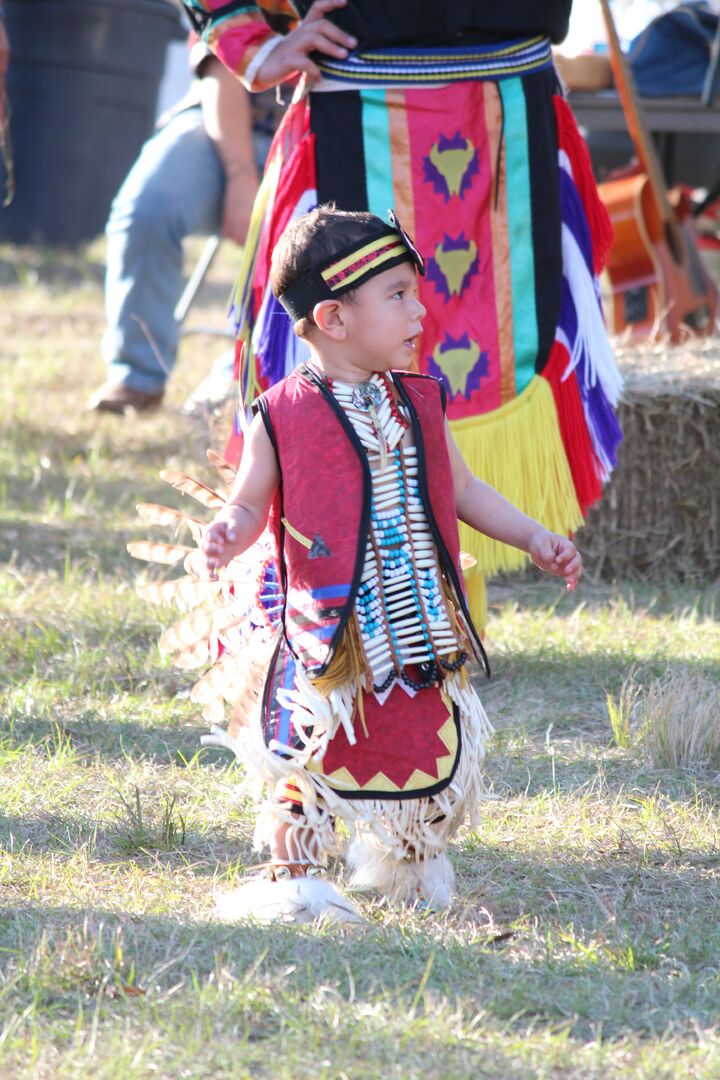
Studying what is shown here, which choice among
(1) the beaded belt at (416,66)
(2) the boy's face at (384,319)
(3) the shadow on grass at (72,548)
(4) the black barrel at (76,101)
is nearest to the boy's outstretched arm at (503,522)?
(2) the boy's face at (384,319)

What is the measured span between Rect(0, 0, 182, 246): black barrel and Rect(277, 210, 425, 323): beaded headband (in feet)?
22.6

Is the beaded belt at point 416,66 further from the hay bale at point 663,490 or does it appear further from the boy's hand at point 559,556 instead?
the hay bale at point 663,490

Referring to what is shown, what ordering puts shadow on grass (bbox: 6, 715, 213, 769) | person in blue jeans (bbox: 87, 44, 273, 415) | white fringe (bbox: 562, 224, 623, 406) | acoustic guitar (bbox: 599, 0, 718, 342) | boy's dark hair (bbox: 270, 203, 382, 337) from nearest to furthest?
1. boy's dark hair (bbox: 270, 203, 382, 337)
2. shadow on grass (bbox: 6, 715, 213, 769)
3. white fringe (bbox: 562, 224, 623, 406)
4. person in blue jeans (bbox: 87, 44, 273, 415)
5. acoustic guitar (bbox: 599, 0, 718, 342)

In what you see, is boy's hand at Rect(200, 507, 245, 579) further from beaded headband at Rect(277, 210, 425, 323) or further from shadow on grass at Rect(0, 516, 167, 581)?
shadow on grass at Rect(0, 516, 167, 581)

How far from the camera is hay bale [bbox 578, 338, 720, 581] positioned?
3.53 metres

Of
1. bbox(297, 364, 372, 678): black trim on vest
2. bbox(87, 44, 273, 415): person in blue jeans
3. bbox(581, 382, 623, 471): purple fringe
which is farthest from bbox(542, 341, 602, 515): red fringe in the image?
bbox(87, 44, 273, 415): person in blue jeans

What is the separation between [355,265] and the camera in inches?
73.0

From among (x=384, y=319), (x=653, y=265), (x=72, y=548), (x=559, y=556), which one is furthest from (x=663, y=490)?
(x=384, y=319)

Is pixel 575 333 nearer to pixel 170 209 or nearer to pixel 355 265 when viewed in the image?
pixel 355 265

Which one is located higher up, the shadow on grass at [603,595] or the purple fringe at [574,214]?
the purple fringe at [574,214]

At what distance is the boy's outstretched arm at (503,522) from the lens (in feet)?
6.25

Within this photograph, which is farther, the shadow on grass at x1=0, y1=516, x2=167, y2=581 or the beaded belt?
the shadow on grass at x1=0, y1=516, x2=167, y2=581

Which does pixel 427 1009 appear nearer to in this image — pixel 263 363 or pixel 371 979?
pixel 371 979

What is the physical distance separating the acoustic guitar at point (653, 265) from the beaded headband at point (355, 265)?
2948 mm
